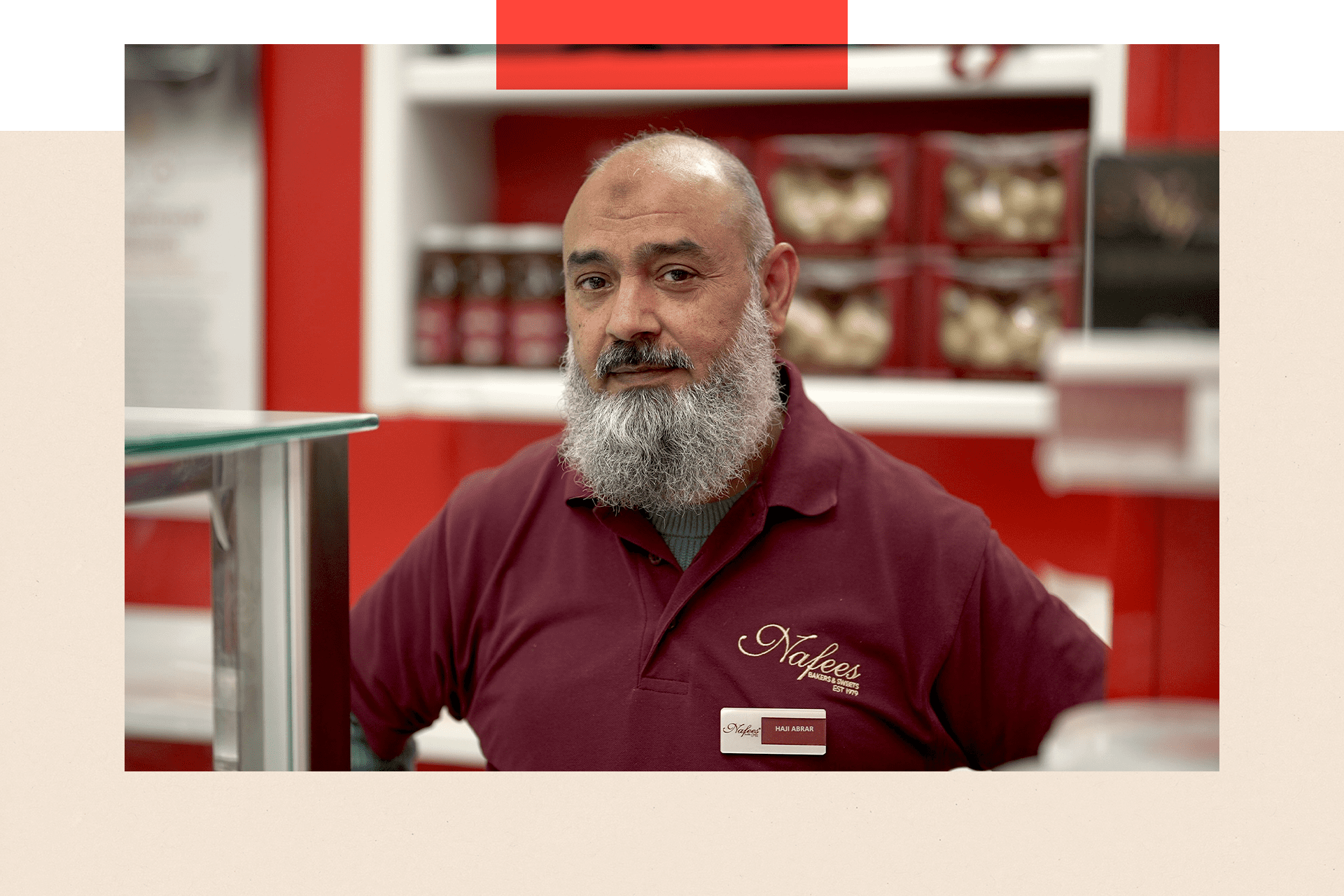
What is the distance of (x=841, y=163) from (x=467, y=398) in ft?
2.21

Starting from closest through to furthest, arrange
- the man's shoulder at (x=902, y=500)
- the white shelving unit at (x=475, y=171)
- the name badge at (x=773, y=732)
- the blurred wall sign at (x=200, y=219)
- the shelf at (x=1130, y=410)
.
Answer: the shelf at (x=1130, y=410) < the name badge at (x=773, y=732) < the man's shoulder at (x=902, y=500) < the white shelving unit at (x=475, y=171) < the blurred wall sign at (x=200, y=219)

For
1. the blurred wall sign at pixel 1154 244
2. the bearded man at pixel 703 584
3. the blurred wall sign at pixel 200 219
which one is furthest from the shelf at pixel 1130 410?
the blurred wall sign at pixel 200 219

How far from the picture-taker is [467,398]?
1.78 metres

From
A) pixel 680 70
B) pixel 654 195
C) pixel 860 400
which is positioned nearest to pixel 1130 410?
pixel 654 195

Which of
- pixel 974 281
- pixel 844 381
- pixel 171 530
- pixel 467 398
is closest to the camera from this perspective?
pixel 171 530

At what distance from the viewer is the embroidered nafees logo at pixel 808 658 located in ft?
3.58

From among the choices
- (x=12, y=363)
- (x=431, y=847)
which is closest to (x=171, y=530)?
(x=12, y=363)

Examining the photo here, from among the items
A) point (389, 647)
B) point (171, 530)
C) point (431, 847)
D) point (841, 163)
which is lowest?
point (431, 847)

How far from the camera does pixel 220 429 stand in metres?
0.82

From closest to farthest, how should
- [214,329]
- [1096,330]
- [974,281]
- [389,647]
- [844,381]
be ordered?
1. [1096,330]
2. [389,647]
3. [974,281]
4. [844,381]
5. [214,329]

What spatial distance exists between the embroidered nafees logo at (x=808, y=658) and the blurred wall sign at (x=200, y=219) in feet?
3.90

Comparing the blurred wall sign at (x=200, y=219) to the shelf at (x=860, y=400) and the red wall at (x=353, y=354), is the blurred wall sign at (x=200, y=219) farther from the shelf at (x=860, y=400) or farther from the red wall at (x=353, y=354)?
the shelf at (x=860, y=400)

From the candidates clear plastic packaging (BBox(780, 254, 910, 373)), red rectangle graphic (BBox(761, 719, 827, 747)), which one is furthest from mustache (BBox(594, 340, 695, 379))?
clear plastic packaging (BBox(780, 254, 910, 373))

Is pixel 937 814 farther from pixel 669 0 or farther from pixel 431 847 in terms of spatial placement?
pixel 669 0
